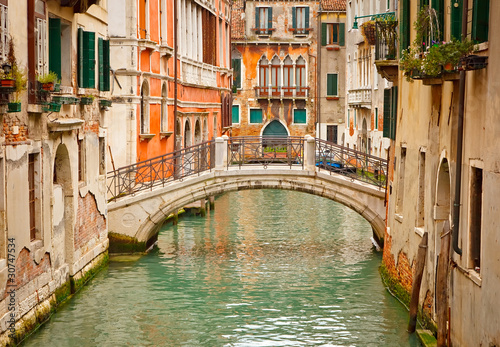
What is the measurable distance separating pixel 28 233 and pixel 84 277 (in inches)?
132

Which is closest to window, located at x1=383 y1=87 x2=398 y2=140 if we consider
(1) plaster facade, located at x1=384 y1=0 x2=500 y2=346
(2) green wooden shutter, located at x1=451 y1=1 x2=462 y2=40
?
(1) plaster facade, located at x1=384 y1=0 x2=500 y2=346

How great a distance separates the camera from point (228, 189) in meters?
18.0

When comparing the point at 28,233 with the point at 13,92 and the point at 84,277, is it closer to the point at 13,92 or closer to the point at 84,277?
the point at 13,92

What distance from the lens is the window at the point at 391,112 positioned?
596 inches

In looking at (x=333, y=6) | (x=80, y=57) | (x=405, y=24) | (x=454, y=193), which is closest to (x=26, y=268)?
(x=80, y=57)

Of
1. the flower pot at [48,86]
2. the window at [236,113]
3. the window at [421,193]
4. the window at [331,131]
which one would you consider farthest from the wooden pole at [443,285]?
the window at [236,113]

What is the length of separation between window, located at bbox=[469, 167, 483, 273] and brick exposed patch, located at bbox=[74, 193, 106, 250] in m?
6.85

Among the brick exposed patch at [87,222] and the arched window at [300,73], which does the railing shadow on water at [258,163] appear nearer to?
the brick exposed patch at [87,222]

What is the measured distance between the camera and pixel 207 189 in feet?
58.3

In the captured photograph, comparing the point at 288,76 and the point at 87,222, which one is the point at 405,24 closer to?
the point at 87,222

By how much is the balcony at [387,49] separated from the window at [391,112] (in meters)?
0.32

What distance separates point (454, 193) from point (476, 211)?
0.73m

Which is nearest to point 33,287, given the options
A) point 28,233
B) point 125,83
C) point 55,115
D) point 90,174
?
point 28,233

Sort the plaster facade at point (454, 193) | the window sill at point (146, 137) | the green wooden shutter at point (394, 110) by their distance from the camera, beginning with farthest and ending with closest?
the window sill at point (146, 137) → the green wooden shutter at point (394, 110) → the plaster facade at point (454, 193)
